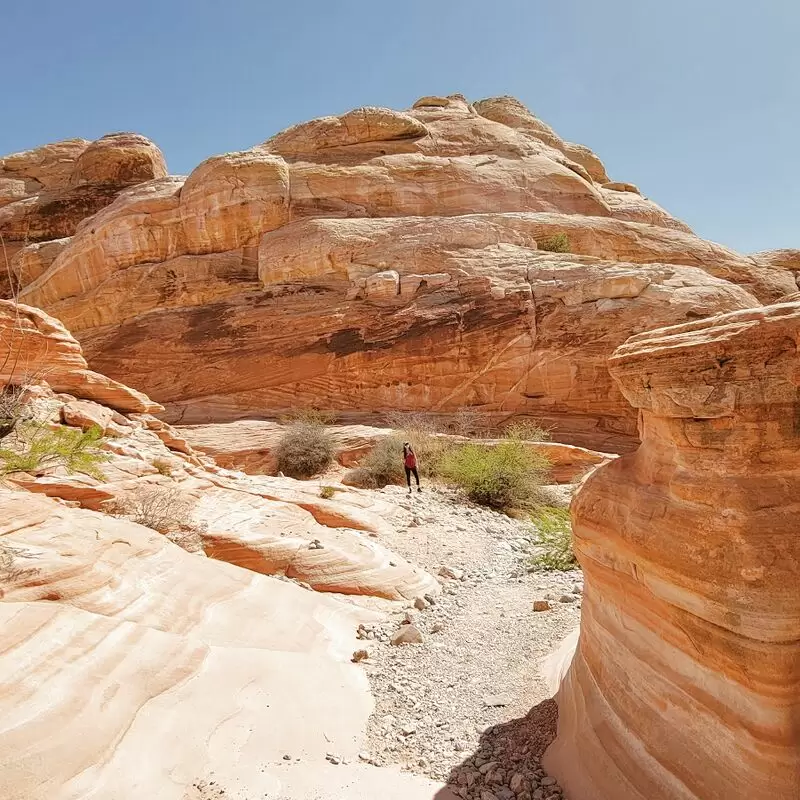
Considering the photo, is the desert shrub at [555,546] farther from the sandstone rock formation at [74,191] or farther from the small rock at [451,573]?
the sandstone rock formation at [74,191]

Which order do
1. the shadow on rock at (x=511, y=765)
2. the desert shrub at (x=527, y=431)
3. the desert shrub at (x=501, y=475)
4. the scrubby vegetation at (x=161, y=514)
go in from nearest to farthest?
the shadow on rock at (x=511, y=765)
the scrubby vegetation at (x=161, y=514)
the desert shrub at (x=501, y=475)
the desert shrub at (x=527, y=431)

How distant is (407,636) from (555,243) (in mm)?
16745

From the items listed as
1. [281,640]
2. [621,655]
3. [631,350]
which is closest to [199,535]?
[281,640]

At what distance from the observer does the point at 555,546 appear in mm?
7555

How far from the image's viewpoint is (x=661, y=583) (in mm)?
2562

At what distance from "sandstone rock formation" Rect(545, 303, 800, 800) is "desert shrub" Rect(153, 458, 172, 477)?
6.70 m

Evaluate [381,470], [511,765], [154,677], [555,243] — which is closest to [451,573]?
[511,765]

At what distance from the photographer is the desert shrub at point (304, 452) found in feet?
45.4

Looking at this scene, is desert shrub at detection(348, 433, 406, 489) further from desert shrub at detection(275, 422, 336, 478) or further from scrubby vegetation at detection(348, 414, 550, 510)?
desert shrub at detection(275, 422, 336, 478)

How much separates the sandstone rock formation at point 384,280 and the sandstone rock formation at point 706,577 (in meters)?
13.0

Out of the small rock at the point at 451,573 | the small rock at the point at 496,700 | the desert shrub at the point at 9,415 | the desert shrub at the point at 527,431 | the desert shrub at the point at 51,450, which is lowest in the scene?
the small rock at the point at 451,573

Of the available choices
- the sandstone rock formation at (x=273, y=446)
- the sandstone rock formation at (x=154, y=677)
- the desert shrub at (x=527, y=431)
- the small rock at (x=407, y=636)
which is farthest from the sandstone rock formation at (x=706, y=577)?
the desert shrub at (x=527, y=431)

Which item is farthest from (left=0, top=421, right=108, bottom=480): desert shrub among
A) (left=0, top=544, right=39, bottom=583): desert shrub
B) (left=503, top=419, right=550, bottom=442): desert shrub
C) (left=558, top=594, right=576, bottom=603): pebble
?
(left=503, top=419, right=550, bottom=442): desert shrub

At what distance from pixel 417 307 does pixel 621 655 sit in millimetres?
14660
